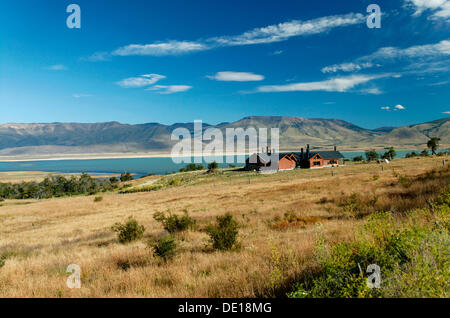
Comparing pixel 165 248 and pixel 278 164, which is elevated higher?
pixel 278 164

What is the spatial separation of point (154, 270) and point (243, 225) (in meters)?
7.15

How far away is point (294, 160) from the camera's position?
273 ft

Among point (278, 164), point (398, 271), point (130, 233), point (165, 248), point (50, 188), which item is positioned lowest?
point (50, 188)

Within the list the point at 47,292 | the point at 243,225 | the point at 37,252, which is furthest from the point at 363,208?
the point at 37,252

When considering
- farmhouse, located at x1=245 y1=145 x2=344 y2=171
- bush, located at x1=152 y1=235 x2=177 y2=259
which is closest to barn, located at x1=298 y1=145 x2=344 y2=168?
farmhouse, located at x1=245 y1=145 x2=344 y2=171

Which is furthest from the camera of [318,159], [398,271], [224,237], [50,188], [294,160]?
[50,188]

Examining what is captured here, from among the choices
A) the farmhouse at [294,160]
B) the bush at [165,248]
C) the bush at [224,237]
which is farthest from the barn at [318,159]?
the bush at [165,248]

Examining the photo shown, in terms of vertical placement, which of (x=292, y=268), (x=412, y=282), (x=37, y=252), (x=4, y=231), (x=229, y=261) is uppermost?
(x=412, y=282)

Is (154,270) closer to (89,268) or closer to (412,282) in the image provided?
(89,268)

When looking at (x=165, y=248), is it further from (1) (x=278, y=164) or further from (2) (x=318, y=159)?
(2) (x=318, y=159)

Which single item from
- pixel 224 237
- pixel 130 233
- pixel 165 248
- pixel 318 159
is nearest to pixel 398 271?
pixel 224 237

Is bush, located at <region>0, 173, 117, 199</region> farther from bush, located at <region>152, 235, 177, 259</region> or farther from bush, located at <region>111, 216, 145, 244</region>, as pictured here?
bush, located at <region>152, 235, 177, 259</region>

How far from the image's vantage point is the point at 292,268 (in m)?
5.25
